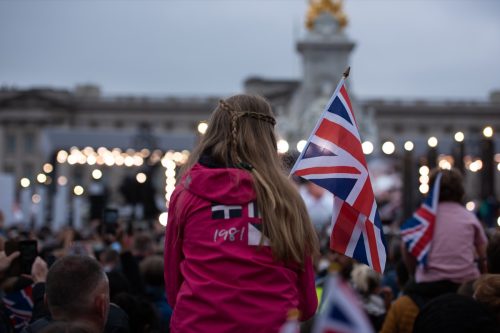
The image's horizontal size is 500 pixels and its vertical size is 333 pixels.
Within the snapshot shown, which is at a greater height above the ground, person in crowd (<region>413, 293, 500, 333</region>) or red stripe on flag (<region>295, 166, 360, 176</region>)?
red stripe on flag (<region>295, 166, 360, 176</region>)

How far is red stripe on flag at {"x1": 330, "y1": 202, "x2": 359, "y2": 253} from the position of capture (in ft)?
14.3

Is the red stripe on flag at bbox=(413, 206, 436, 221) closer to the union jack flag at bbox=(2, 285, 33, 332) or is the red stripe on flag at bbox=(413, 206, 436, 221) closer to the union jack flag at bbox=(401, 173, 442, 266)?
the union jack flag at bbox=(401, 173, 442, 266)

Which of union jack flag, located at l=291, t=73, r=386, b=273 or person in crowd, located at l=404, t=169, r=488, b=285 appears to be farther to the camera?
person in crowd, located at l=404, t=169, r=488, b=285

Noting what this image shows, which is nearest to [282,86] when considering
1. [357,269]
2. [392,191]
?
[392,191]

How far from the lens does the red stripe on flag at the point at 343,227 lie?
434 cm

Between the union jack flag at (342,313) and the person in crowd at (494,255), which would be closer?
the union jack flag at (342,313)

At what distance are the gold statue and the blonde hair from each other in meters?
55.0

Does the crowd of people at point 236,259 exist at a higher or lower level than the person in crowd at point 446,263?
higher

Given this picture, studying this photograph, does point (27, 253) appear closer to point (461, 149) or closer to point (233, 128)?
point (233, 128)

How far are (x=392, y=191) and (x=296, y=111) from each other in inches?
1217

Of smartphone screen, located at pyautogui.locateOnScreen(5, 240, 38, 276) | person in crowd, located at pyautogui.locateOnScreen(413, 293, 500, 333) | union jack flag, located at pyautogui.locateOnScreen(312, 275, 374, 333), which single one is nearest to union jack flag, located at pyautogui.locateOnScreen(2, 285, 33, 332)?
smartphone screen, located at pyautogui.locateOnScreen(5, 240, 38, 276)

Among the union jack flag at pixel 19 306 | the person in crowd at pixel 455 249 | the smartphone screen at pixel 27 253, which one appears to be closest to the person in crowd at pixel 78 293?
the smartphone screen at pixel 27 253

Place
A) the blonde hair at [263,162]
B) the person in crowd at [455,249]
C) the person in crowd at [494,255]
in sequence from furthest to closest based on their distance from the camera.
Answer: the person in crowd at [455,249], the person in crowd at [494,255], the blonde hair at [263,162]

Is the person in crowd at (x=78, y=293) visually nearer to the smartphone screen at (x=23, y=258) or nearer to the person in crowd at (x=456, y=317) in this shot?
the smartphone screen at (x=23, y=258)
